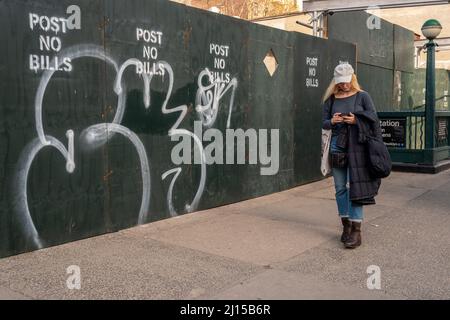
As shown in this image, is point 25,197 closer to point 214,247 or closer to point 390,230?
point 214,247

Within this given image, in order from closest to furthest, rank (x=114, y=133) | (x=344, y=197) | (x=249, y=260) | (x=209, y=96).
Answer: (x=249, y=260), (x=344, y=197), (x=114, y=133), (x=209, y=96)

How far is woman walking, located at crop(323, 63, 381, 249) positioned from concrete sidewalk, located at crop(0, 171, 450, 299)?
1.27 feet

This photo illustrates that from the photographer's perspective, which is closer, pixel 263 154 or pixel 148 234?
pixel 148 234

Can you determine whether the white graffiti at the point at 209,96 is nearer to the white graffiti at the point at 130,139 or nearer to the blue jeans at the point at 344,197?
the white graffiti at the point at 130,139

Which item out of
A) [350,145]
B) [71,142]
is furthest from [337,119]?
[71,142]

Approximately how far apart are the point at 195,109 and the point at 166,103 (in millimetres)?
550

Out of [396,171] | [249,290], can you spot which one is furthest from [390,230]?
[396,171]

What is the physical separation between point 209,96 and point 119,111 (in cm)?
158

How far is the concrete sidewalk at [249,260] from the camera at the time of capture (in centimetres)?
423

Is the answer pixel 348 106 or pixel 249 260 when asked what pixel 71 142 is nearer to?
pixel 249 260

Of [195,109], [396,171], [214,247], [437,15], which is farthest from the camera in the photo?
[437,15]

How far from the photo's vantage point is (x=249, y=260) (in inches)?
199

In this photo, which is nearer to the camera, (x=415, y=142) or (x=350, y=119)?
(x=350, y=119)

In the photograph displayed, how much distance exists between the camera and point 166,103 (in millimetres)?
6438
